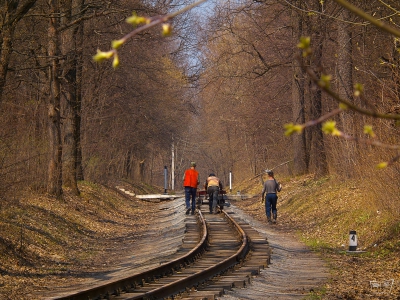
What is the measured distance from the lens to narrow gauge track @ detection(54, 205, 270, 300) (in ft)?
34.2

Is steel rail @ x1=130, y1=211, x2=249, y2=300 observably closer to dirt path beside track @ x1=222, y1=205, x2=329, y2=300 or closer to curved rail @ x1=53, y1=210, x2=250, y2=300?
curved rail @ x1=53, y1=210, x2=250, y2=300

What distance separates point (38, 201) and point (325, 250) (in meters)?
9.54

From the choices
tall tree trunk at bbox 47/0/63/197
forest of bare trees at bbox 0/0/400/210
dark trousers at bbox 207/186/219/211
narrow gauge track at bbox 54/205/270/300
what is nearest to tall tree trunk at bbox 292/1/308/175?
forest of bare trees at bbox 0/0/400/210

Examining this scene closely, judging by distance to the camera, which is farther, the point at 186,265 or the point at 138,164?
the point at 138,164

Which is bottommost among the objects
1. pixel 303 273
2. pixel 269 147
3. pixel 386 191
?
pixel 303 273

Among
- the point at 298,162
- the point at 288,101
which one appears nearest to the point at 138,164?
the point at 288,101

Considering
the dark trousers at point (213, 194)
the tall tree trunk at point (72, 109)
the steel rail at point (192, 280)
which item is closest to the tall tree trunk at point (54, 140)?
the tall tree trunk at point (72, 109)

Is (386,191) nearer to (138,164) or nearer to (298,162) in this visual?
(298,162)

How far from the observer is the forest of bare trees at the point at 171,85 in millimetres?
16062

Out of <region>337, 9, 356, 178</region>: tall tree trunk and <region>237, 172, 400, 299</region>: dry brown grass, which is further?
<region>337, 9, 356, 178</region>: tall tree trunk

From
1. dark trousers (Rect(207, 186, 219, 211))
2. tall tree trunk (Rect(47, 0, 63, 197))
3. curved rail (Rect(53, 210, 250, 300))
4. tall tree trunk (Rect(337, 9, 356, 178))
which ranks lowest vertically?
curved rail (Rect(53, 210, 250, 300))

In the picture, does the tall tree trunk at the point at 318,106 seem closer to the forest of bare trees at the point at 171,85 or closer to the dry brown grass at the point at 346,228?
the forest of bare trees at the point at 171,85

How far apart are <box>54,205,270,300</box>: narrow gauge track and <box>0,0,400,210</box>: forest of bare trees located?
339 centimetres

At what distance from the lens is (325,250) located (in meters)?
17.2
